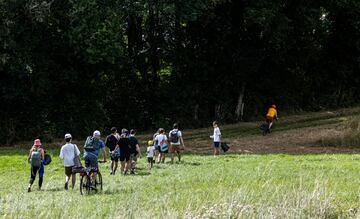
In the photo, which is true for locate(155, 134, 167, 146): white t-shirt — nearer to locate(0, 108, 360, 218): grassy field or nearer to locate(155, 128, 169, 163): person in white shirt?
locate(155, 128, 169, 163): person in white shirt

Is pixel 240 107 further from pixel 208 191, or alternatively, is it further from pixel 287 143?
pixel 208 191

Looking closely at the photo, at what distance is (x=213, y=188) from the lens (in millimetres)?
16812

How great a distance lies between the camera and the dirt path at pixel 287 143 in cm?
3262

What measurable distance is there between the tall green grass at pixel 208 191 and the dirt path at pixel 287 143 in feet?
12.0

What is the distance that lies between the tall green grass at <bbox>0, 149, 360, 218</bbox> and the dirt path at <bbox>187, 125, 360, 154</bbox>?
12.0 feet

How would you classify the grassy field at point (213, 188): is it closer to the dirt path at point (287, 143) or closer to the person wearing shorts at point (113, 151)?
the dirt path at point (287, 143)

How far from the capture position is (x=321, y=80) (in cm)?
5097

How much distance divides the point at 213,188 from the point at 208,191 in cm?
103

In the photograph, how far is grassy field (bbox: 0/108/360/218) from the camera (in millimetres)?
12188

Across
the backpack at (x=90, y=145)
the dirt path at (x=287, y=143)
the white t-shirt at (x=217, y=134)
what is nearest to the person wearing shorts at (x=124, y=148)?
the backpack at (x=90, y=145)

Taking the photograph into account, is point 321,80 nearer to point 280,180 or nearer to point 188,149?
point 188,149

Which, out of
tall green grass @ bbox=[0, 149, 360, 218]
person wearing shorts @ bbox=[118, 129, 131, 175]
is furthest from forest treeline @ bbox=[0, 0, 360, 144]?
person wearing shorts @ bbox=[118, 129, 131, 175]

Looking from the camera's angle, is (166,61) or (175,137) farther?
(166,61)

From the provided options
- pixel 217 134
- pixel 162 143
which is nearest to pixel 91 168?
pixel 162 143
